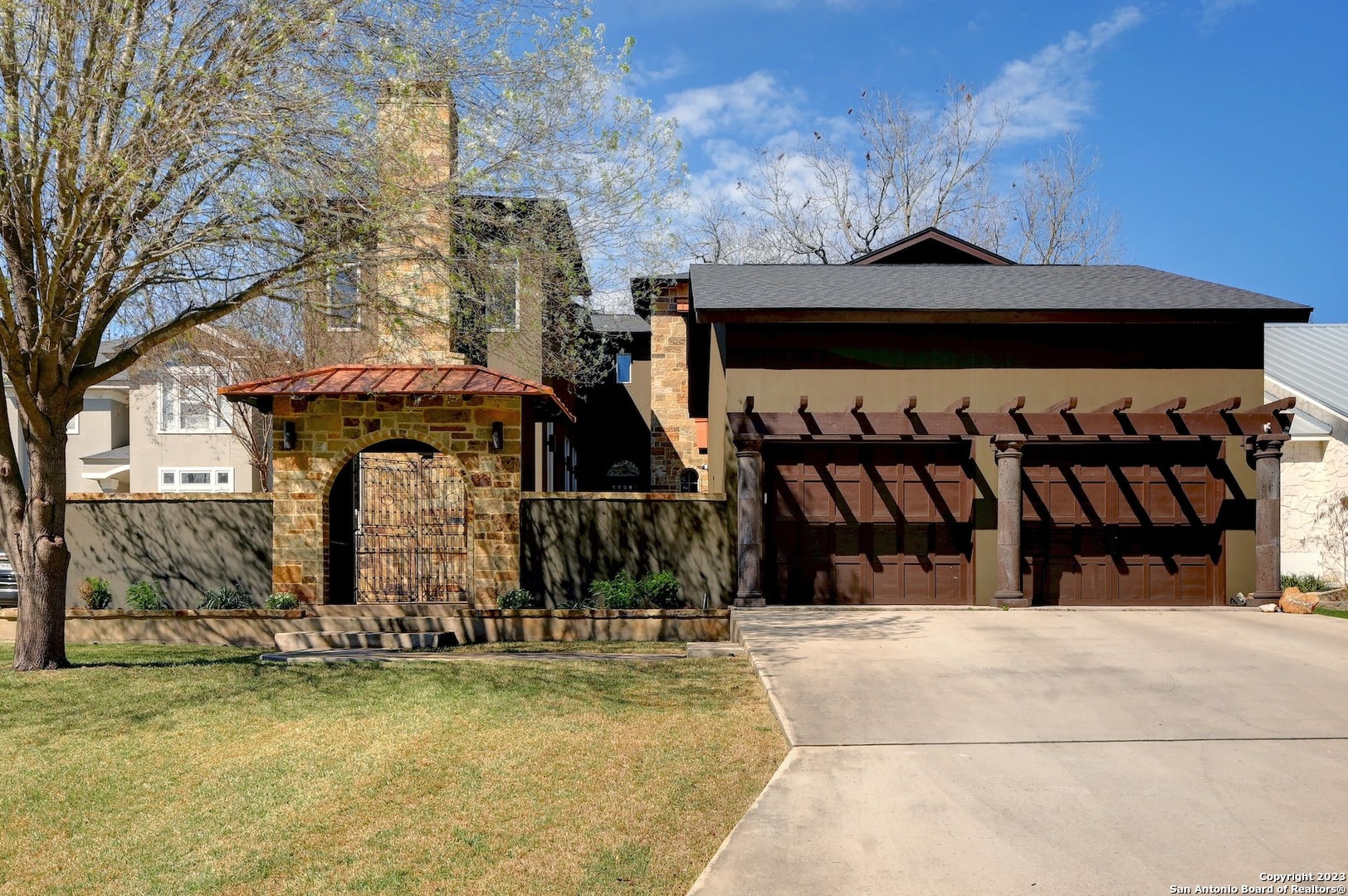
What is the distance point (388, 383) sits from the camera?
1305 cm

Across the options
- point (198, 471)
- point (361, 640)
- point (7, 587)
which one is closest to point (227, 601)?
point (361, 640)

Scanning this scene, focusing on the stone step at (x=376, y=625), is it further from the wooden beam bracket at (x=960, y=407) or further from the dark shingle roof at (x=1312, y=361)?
the dark shingle roof at (x=1312, y=361)

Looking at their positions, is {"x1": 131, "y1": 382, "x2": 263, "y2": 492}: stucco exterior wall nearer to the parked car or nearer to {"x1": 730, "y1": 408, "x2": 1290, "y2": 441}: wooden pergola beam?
the parked car

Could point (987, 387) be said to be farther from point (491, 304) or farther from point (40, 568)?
point (40, 568)

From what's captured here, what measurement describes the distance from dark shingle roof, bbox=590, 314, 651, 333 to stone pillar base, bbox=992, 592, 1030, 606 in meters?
17.1

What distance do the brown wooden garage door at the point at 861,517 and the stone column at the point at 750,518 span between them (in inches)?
27.8

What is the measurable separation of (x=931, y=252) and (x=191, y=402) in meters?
20.3

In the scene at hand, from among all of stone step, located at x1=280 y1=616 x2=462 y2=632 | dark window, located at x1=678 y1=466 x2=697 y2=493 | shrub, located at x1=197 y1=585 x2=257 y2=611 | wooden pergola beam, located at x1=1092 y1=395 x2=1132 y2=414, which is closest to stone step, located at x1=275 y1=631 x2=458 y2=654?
stone step, located at x1=280 y1=616 x2=462 y2=632

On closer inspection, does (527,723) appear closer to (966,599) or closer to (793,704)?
(793,704)

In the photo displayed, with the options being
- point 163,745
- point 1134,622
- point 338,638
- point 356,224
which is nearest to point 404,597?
point 338,638

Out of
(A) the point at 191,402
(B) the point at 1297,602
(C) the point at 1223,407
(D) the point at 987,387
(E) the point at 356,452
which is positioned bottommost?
(B) the point at 1297,602

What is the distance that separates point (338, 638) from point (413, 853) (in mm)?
8003

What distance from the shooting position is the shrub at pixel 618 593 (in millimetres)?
12648

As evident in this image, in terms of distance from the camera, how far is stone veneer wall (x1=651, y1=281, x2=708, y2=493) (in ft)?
85.5
